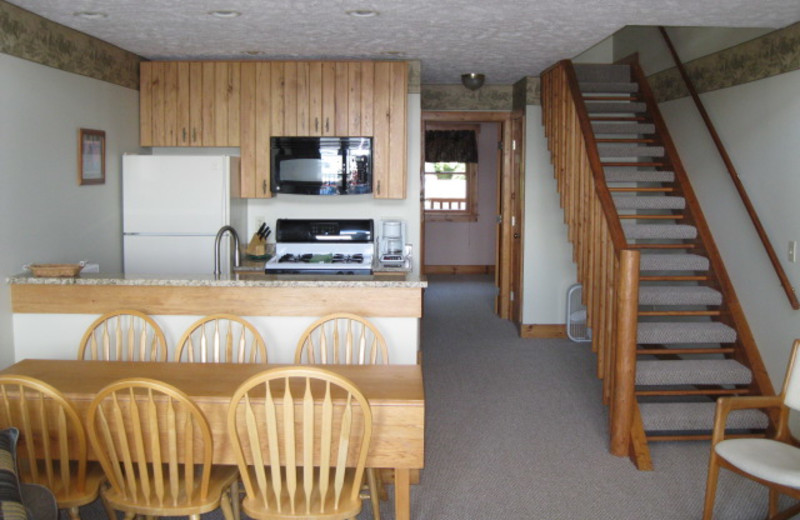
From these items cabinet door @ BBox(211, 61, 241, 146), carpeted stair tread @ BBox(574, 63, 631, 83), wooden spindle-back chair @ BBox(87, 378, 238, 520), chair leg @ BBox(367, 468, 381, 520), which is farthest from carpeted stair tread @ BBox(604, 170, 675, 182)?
wooden spindle-back chair @ BBox(87, 378, 238, 520)

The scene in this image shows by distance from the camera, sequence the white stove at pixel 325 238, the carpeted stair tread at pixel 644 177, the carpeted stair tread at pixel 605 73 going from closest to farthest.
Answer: the carpeted stair tread at pixel 644 177, the white stove at pixel 325 238, the carpeted stair tread at pixel 605 73

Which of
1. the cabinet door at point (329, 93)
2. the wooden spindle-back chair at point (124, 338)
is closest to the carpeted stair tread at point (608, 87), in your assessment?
the cabinet door at point (329, 93)

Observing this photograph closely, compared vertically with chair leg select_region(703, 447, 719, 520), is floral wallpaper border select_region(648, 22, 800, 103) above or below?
above

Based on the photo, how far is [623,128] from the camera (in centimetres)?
609

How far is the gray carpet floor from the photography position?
3.60m

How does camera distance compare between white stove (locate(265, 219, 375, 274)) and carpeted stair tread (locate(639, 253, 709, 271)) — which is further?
white stove (locate(265, 219, 375, 274))

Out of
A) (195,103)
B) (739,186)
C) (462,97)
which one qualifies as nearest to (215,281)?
(195,103)

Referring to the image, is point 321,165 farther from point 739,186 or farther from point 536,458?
point 739,186

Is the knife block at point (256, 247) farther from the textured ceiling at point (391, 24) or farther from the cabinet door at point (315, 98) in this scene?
the textured ceiling at point (391, 24)

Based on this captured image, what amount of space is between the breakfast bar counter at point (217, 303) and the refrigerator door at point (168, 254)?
138 cm

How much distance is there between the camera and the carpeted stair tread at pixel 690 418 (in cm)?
435

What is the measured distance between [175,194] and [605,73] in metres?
3.83

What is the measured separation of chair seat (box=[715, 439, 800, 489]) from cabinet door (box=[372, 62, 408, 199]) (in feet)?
10.3

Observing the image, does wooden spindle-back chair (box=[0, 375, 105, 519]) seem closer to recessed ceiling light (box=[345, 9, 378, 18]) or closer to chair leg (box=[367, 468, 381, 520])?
chair leg (box=[367, 468, 381, 520])
